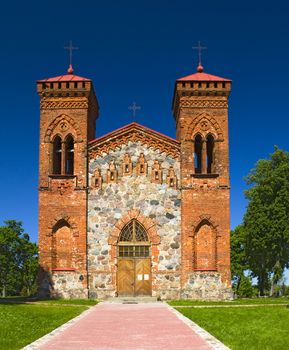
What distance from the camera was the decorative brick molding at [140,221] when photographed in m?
26.5

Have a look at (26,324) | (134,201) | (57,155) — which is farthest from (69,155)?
(26,324)

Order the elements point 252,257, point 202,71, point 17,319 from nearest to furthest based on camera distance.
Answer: point 17,319, point 202,71, point 252,257

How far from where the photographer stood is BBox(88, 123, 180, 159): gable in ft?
90.3

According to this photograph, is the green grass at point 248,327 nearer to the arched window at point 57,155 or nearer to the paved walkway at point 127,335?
the paved walkway at point 127,335

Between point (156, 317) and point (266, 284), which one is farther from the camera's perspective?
point (266, 284)

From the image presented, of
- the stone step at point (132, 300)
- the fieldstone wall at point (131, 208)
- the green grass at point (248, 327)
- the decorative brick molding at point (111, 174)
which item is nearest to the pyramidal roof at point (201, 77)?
the fieldstone wall at point (131, 208)

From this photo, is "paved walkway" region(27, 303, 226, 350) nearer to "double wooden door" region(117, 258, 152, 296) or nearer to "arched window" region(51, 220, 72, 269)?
"double wooden door" region(117, 258, 152, 296)

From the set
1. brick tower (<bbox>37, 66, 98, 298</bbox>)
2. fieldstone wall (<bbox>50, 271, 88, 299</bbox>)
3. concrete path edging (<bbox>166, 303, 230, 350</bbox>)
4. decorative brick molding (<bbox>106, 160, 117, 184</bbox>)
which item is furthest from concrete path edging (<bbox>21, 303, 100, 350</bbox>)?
decorative brick molding (<bbox>106, 160, 117, 184</bbox>)

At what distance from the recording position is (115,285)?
26.2m

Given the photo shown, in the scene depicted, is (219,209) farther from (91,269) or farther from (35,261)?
(35,261)

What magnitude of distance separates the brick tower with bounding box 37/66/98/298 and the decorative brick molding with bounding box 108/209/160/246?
1487mm

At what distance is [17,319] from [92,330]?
11.3ft

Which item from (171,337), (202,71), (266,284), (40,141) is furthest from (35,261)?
(171,337)

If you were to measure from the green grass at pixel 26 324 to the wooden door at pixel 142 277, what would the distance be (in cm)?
720
